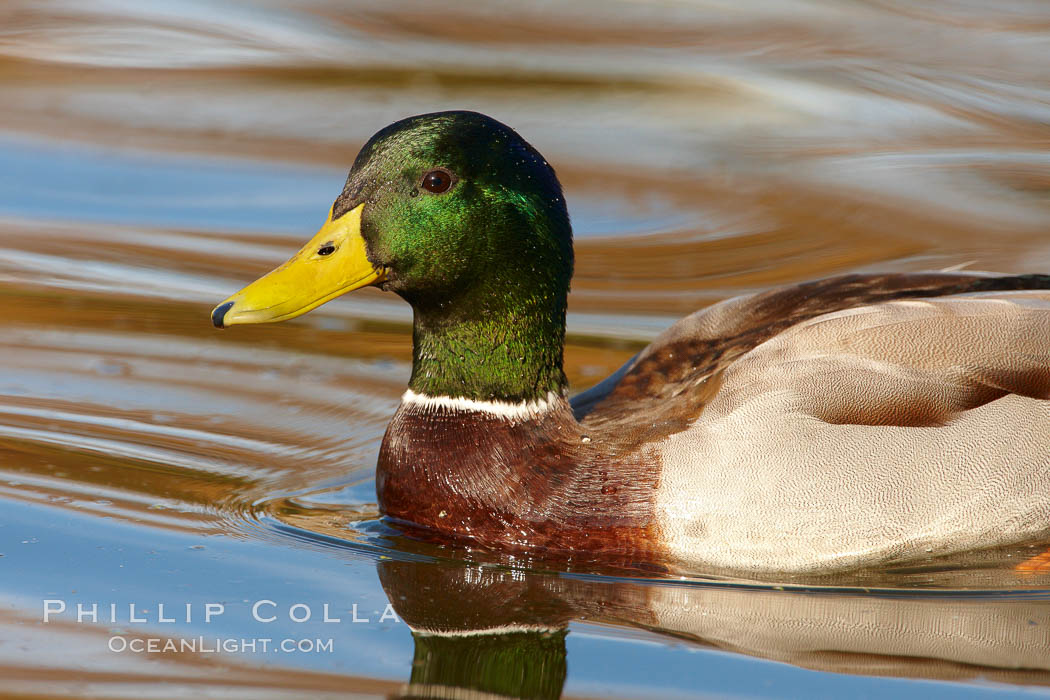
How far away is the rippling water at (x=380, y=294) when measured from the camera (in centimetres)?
420

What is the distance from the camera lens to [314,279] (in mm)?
4980

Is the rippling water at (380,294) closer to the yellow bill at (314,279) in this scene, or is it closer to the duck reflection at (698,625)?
the duck reflection at (698,625)

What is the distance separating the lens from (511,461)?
5105 millimetres

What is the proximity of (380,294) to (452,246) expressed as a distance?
2.81 m

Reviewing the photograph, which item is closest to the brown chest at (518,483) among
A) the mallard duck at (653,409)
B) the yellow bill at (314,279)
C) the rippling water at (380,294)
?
the mallard duck at (653,409)

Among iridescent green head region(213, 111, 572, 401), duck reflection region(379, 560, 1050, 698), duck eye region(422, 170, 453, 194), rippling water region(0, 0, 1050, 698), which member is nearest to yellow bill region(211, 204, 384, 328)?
iridescent green head region(213, 111, 572, 401)

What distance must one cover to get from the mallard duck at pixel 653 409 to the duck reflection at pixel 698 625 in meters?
0.21

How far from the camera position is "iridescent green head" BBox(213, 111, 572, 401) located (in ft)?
16.3

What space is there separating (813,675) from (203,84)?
7204 mm

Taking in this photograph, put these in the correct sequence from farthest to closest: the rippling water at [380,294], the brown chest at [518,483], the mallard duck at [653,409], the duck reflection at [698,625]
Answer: the brown chest at [518,483]
the mallard duck at [653,409]
the rippling water at [380,294]
the duck reflection at [698,625]

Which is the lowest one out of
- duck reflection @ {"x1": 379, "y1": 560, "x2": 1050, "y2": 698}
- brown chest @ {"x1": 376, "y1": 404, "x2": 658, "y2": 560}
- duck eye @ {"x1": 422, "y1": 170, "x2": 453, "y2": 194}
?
duck reflection @ {"x1": 379, "y1": 560, "x2": 1050, "y2": 698}

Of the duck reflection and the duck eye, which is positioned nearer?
the duck reflection

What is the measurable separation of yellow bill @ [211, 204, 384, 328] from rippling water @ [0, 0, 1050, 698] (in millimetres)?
721

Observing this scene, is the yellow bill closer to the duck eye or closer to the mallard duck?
the mallard duck
